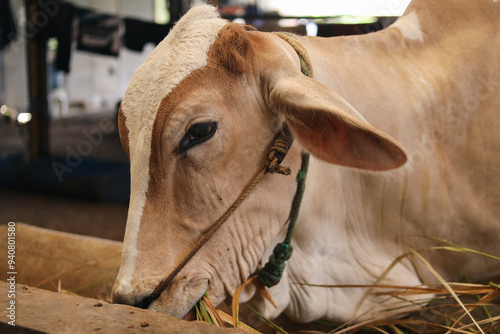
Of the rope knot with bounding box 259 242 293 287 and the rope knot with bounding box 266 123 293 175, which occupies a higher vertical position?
the rope knot with bounding box 266 123 293 175

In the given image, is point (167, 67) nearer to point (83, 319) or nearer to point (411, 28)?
point (83, 319)

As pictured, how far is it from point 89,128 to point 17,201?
327 cm

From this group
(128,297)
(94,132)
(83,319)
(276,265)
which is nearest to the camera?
(83,319)

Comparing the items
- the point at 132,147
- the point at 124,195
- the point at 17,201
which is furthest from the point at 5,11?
the point at 132,147

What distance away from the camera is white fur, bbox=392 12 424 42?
1.66 m

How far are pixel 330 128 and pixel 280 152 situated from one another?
0.14 meters

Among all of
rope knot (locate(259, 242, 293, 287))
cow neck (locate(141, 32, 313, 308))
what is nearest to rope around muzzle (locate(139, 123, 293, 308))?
cow neck (locate(141, 32, 313, 308))

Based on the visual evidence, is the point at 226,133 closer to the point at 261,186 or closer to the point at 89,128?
the point at 261,186

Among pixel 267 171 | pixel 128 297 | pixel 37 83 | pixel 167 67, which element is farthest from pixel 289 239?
pixel 37 83

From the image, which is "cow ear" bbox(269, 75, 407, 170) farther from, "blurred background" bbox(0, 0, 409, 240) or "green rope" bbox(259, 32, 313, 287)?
"blurred background" bbox(0, 0, 409, 240)

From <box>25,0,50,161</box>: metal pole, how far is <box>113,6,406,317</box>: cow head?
4.97 metres

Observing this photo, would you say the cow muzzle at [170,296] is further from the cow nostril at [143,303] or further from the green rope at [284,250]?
the green rope at [284,250]

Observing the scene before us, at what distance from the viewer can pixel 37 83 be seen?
5.89 meters

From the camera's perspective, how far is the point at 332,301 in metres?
1.51
